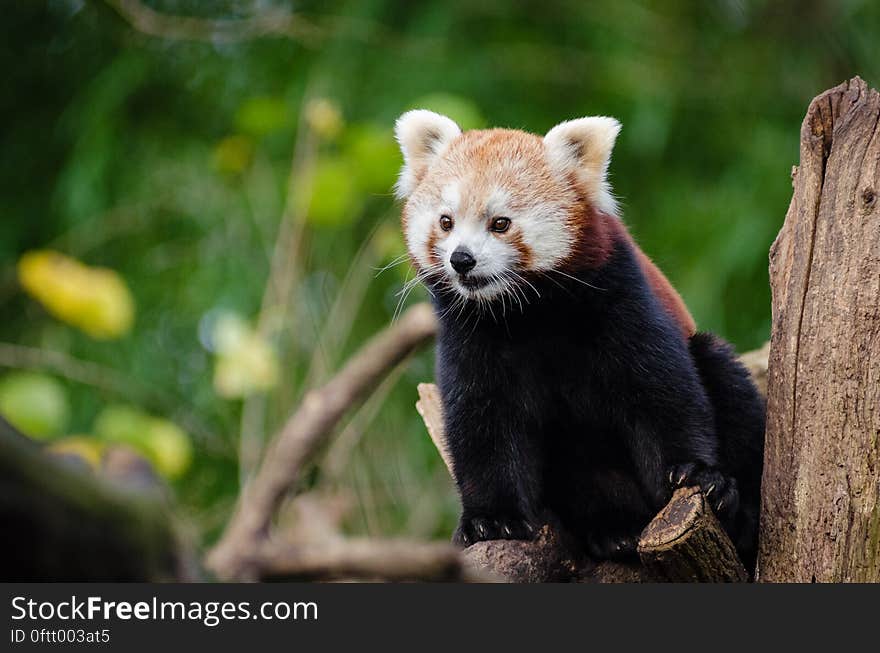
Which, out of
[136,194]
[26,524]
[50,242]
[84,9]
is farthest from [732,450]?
[84,9]

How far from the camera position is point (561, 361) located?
2330 mm

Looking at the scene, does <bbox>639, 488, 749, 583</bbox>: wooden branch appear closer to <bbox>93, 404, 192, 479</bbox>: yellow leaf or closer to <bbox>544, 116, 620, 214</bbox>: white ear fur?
<bbox>544, 116, 620, 214</bbox>: white ear fur

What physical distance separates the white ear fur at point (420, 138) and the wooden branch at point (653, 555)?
26.7 inches

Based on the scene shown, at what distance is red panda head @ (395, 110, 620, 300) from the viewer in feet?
7.47

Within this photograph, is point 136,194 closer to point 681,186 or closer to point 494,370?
point 681,186

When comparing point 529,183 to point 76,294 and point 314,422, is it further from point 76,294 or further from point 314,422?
point 76,294

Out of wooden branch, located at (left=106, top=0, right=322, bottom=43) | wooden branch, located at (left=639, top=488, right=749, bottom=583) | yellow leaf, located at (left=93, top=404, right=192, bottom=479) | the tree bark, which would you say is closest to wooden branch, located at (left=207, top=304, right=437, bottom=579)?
yellow leaf, located at (left=93, top=404, right=192, bottom=479)

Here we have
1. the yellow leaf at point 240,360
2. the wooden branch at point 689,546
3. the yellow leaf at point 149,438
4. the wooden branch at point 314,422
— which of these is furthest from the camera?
the yellow leaf at point 240,360

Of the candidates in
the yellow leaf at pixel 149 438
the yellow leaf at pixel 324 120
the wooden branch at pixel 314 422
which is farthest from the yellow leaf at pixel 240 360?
the yellow leaf at pixel 324 120

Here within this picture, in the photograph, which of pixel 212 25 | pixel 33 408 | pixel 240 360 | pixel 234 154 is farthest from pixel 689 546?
pixel 212 25

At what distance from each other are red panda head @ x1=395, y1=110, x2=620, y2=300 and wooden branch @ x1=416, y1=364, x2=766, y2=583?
480 mm

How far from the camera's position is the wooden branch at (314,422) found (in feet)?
7.20

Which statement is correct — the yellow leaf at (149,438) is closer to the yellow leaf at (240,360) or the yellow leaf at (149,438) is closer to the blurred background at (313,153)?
the yellow leaf at (240,360)

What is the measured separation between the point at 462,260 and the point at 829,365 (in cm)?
82
